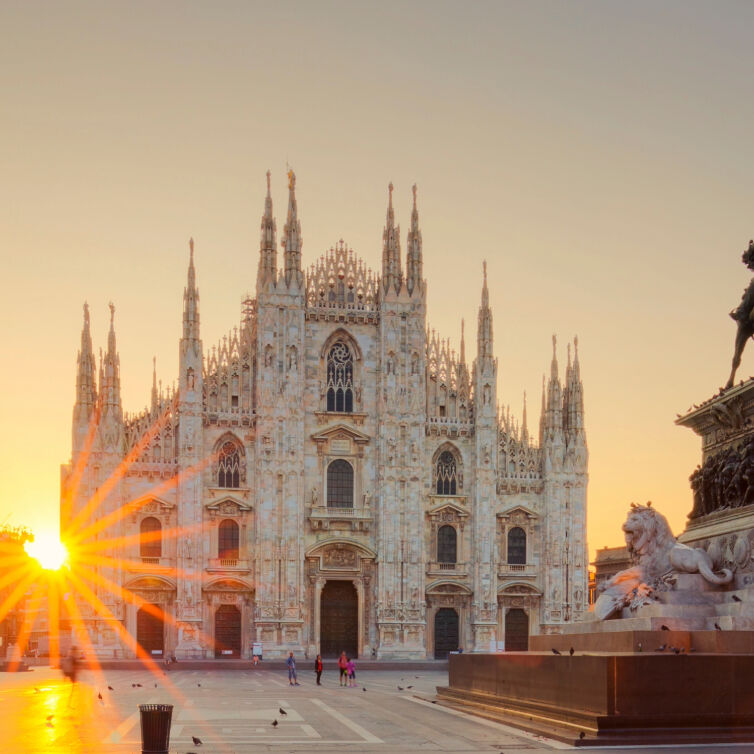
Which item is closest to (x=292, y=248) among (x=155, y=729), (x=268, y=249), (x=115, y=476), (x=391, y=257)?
(x=268, y=249)

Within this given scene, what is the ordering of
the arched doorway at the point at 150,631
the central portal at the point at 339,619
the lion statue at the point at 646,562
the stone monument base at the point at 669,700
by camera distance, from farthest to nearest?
1. the central portal at the point at 339,619
2. the arched doorway at the point at 150,631
3. the lion statue at the point at 646,562
4. the stone monument base at the point at 669,700

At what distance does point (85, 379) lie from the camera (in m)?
59.8

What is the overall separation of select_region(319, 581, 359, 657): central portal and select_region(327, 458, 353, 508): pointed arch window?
12.8 feet

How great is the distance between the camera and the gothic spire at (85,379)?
5912 cm

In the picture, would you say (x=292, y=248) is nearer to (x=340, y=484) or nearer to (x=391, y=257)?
(x=391, y=257)

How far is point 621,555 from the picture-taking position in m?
100

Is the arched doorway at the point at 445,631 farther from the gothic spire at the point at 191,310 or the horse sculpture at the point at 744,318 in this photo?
the horse sculpture at the point at 744,318

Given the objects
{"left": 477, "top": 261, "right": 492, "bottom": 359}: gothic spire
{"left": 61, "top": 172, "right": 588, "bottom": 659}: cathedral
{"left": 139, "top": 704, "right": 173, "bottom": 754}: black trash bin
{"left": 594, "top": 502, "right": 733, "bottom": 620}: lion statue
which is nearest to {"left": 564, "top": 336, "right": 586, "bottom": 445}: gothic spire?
{"left": 61, "top": 172, "right": 588, "bottom": 659}: cathedral

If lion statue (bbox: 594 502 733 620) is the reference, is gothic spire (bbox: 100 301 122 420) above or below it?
above

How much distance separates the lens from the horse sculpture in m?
17.9

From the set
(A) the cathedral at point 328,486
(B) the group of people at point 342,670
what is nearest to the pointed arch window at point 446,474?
(A) the cathedral at point 328,486

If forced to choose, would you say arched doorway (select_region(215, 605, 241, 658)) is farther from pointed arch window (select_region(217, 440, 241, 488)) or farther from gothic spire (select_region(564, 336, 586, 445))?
gothic spire (select_region(564, 336, 586, 445))

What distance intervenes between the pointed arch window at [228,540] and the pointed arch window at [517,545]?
1364 cm

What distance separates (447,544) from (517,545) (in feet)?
11.9
